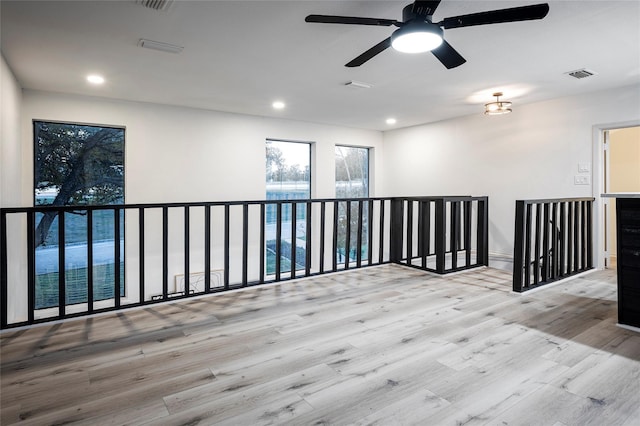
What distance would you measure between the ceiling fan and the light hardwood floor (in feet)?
6.73

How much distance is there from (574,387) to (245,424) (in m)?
1.76

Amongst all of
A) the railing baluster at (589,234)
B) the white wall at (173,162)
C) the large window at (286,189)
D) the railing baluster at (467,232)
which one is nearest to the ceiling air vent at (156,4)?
the white wall at (173,162)

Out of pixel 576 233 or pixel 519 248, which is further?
pixel 576 233

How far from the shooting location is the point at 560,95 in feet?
16.0

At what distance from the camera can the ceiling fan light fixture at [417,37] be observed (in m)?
2.25

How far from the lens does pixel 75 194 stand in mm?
4840

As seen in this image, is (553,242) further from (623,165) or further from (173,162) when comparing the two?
(173,162)

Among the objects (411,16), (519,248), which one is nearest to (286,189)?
(519,248)

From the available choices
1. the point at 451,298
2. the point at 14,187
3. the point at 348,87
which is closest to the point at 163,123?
the point at 14,187

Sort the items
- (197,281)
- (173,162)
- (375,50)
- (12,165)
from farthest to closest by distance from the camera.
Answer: (197,281) < (173,162) < (12,165) < (375,50)

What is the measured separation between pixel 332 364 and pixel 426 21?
7.22ft

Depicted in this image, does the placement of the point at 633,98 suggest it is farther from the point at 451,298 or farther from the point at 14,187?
the point at 14,187

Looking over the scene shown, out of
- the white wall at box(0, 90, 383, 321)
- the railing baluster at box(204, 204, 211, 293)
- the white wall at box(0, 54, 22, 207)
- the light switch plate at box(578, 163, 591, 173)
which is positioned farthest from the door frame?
the white wall at box(0, 54, 22, 207)

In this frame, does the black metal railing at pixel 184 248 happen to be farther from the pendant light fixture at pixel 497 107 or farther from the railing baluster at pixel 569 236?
the pendant light fixture at pixel 497 107
